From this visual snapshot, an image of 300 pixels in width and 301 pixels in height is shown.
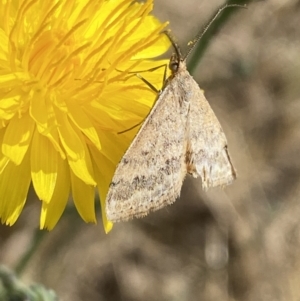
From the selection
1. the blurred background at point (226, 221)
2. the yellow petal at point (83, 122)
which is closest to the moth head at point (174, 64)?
the yellow petal at point (83, 122)

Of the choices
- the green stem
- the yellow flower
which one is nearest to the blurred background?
the green stem

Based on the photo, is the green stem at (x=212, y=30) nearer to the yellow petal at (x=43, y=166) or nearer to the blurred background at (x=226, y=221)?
the yellow petal at (x=43, y=166)

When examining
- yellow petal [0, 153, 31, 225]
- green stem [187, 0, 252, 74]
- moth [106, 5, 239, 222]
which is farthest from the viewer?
green stem [187, 0, 252, 74]

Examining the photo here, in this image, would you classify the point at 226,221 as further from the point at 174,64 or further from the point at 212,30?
the point at 174,64

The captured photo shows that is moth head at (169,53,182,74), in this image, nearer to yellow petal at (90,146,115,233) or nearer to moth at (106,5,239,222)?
moth at (106,5,239,222)

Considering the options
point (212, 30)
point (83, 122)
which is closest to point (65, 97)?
point (83, 122)

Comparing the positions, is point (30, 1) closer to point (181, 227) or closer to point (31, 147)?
point (31, 147)
